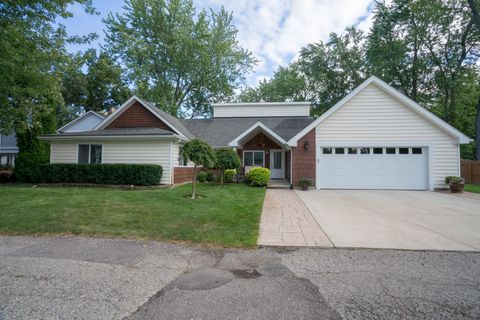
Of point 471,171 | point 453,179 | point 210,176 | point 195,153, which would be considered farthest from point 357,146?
point 471,171

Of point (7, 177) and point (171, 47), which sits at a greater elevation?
point (171, 47)

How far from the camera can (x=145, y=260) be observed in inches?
151

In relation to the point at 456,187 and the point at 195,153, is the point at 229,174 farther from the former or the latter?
the point at 456,187

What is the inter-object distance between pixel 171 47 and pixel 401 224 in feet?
89.4

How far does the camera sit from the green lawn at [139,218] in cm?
506

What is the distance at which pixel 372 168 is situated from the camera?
13539mm

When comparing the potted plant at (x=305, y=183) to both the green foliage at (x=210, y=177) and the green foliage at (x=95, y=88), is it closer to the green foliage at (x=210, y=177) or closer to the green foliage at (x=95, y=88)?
the green foliage at (x=210, y=177)

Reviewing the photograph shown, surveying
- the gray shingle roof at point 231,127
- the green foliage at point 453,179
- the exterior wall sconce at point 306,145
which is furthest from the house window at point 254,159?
the green foliage at point 453,179

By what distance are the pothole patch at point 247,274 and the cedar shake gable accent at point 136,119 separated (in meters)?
13.5

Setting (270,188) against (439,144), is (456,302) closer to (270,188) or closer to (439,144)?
(270,188)

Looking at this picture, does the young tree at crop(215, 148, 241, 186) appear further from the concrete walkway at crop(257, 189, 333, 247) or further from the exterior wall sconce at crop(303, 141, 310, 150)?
the concrete walkway at crop(257, 189, 333, 247)

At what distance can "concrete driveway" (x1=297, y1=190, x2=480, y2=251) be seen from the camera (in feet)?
15.3

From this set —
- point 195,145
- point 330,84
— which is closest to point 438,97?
point 330,84

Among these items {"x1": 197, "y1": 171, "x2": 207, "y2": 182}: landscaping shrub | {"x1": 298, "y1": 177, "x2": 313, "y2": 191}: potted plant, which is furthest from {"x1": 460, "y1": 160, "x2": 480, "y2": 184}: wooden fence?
{"x1": 197, "y1": 171, "x2": 207, "y2": 182}: landscaping shrub
